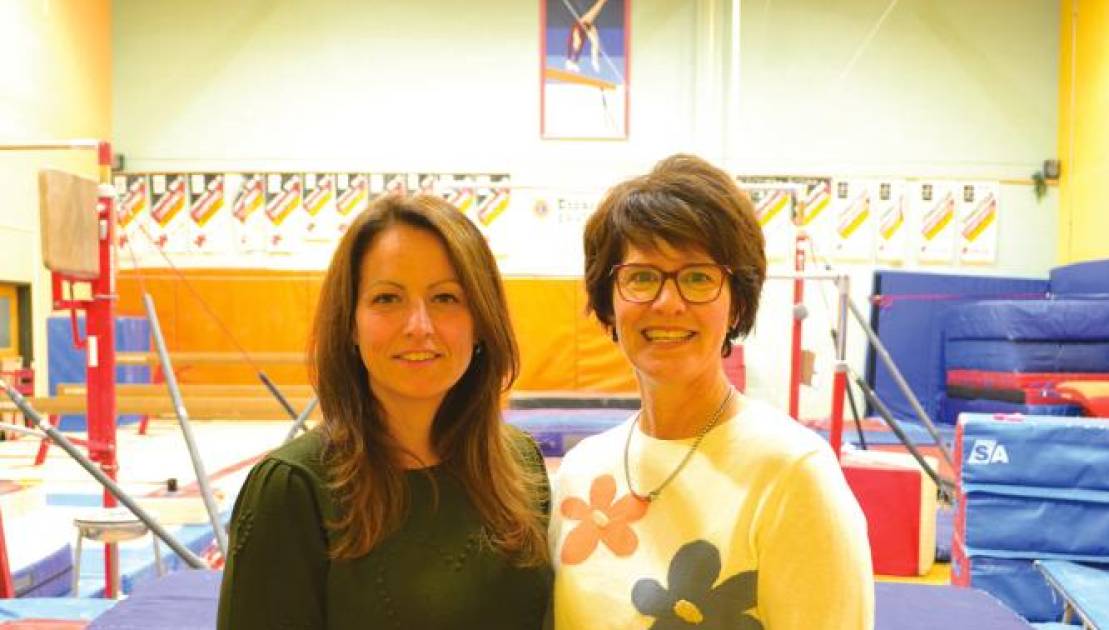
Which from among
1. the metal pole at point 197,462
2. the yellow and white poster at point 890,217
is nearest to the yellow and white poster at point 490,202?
the yellow and white poster at point 890,217

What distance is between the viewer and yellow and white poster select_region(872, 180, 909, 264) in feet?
26.3

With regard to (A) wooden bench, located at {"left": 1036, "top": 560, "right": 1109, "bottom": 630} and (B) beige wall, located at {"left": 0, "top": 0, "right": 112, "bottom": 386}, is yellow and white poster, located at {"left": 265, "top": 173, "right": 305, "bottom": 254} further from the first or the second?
(A) wooden bench, located at {"left": 1036, "top": 560, "right": 1109, "bottom": 630}

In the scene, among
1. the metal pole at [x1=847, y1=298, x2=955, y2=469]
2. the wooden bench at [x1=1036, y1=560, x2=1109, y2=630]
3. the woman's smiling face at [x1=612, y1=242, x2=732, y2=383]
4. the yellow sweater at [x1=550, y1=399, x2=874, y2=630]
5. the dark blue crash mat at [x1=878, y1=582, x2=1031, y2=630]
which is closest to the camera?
the yellow sweater at [x1=550, y1=399, x2=874, y2=630]

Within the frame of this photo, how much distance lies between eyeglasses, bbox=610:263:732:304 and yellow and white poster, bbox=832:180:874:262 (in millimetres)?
7716

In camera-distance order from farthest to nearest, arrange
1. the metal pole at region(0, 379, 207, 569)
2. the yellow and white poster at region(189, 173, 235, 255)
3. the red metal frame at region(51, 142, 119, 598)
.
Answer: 1. the yellow and white poster at region(189, 173, 235, 255)
2. the red metal frame at region(51, 142, 119, 598)
3. the metal pole at region(0, 379, 207, 569)

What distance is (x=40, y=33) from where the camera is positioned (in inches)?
291

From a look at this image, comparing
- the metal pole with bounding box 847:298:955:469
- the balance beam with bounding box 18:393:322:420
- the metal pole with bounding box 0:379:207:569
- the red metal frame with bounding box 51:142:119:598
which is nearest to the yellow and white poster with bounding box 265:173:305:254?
the balance beam with bounding box 18:393:322:420

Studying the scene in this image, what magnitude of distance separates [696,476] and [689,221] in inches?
13.5

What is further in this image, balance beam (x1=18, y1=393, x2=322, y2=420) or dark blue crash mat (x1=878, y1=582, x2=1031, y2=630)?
balance beam (x1=18, y1=393, x2=322, y2=420)

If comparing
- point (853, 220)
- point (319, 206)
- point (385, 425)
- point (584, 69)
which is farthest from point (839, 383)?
point (319, 206)

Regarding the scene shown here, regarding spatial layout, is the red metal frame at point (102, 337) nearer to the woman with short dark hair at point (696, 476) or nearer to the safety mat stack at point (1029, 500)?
the woman with short dark hair at point (696, 476)

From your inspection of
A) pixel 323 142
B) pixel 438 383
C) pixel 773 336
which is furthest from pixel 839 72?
pixel 438 383

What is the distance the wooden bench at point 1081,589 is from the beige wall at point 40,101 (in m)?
7.81

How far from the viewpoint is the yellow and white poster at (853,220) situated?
26.4 ft
